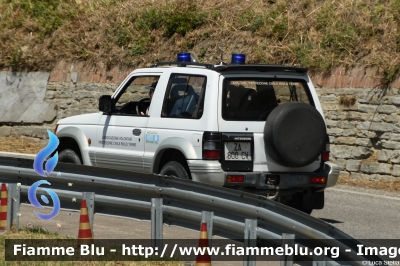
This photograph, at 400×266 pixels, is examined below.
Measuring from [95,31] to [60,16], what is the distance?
5.85ft

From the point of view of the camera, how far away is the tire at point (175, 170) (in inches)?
408

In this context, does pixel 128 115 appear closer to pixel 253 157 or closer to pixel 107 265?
pixel 253 157

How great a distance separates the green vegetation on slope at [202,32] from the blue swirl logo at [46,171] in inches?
319

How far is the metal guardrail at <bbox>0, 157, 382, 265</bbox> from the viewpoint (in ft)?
22.6

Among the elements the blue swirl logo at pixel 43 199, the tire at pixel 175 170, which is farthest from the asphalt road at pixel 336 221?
the tire at pixel 175 170

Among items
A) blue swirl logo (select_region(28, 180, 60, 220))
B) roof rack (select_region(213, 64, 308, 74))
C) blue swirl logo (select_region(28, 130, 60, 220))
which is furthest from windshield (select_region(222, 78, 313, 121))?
blue swirl logo (select_region(28, 180, 60, 220))

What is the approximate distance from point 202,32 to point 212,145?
34.9 feet

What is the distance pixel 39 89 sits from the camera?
71.9ft

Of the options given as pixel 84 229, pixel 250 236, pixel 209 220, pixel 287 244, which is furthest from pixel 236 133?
pixel 287 244

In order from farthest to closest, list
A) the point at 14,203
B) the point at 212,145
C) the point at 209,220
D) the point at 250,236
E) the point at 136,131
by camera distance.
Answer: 1. the point at 136,131
2. the point at 212,145
3. the point at 14,203
4. the point at 209,220
5. the point at 250,236

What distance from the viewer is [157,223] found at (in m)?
8.48

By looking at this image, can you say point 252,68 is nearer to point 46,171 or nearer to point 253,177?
point 253,177

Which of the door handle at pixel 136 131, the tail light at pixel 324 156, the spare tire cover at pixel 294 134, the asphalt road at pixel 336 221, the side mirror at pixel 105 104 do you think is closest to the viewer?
the asphalt road at pixel 336 221

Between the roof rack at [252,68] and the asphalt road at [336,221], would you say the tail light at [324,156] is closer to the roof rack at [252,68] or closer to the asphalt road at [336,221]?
the asphalt road at [336,221]
